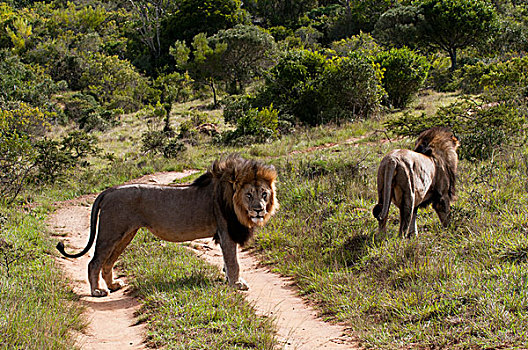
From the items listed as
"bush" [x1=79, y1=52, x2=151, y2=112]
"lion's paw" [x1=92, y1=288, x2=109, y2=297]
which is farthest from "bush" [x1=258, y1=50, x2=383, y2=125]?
"bush" [x1=79, y1=52, x2=151, y2=112]

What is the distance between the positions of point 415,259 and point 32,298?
4.08 meters

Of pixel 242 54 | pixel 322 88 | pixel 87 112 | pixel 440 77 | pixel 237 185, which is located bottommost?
pixel 237 185

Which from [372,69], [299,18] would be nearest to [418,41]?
[372,69]

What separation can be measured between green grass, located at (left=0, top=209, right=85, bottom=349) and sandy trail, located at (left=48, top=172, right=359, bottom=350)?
0.80ft

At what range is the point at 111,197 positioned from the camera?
6156 mm

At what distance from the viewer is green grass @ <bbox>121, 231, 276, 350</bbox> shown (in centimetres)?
446

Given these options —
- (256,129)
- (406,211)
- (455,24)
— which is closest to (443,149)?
(406,211)

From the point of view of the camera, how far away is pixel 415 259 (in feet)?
19.5

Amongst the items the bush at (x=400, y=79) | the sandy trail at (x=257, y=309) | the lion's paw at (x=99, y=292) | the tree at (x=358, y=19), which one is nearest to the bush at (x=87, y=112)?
the bush at (x=400, y=79)

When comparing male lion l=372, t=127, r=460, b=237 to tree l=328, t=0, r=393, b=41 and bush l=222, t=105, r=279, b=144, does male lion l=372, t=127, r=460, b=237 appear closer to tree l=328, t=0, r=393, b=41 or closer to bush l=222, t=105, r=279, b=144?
bush l=222, t=105, r=279, b=144

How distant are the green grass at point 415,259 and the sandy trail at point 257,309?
0.22 metres

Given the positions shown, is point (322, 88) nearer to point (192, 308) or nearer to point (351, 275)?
point (351, 275)

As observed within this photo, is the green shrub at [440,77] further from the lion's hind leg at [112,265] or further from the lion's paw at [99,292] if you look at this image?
the lion's paw at [99,292]

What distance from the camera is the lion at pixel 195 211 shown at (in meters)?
5.98
